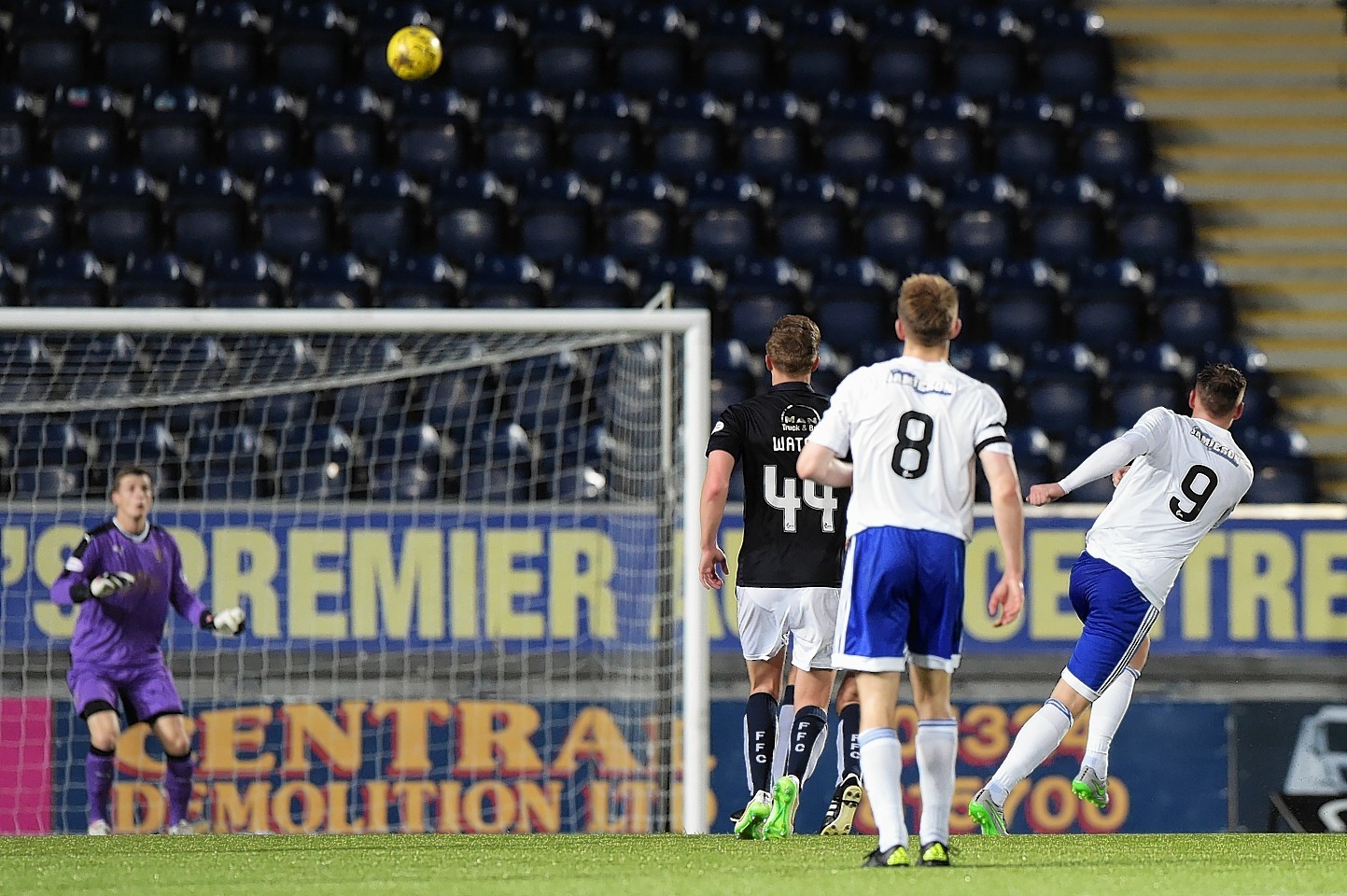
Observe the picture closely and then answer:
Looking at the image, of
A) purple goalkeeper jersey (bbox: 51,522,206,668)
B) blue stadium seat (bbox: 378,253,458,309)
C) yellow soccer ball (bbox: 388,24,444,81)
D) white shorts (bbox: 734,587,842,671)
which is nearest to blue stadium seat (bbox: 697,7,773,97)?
blue stadium seat (bbox: 378,253,458,309)

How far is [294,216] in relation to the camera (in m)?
12.1

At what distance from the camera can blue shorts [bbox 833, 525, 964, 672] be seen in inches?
196

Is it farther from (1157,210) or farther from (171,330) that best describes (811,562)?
(1157,210)

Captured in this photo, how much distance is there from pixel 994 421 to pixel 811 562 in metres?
1.53

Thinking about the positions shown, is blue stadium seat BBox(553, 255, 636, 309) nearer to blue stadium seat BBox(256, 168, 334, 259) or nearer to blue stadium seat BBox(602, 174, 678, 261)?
blue stadium seat BBox(602, 174, 678, 261)

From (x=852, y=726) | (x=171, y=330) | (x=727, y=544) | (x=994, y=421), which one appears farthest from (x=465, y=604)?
(x=994, y=421)

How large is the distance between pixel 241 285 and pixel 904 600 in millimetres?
7354

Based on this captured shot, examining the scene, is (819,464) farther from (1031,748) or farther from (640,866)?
(1031,748)

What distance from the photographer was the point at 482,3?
44.9ft

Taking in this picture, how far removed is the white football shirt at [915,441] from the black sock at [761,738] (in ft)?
5.18

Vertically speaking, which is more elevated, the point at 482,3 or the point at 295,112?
the point at 482,3

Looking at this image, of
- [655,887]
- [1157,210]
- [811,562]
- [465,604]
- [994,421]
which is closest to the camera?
[655,887]

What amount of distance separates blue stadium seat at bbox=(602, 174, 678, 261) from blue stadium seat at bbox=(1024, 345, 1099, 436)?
2.45m

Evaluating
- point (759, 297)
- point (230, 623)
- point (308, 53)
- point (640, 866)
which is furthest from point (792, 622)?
point (308, 53)
